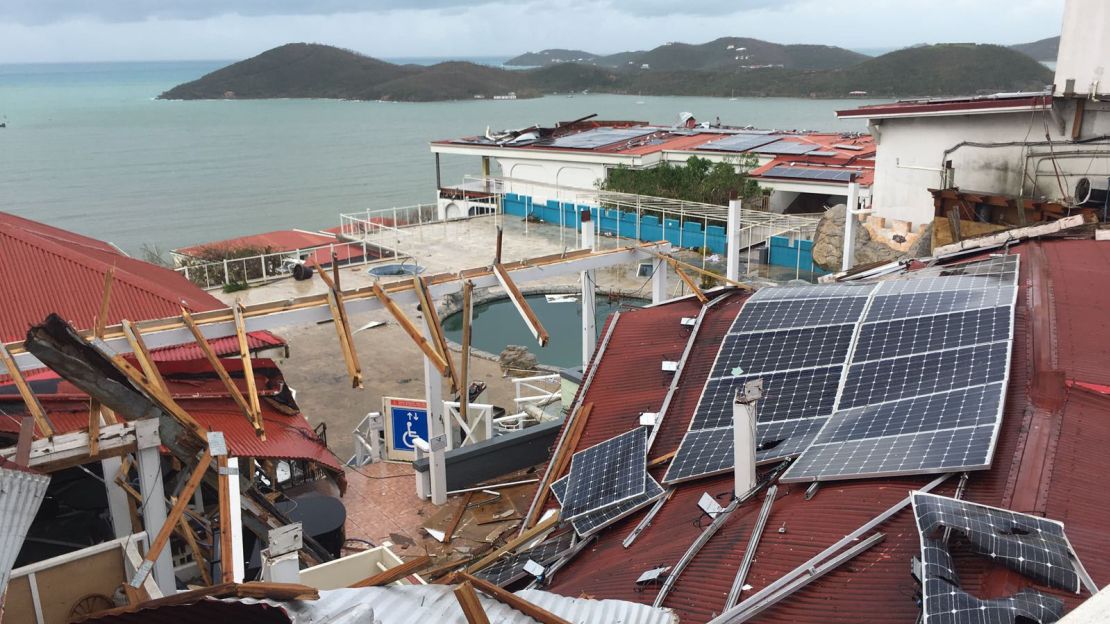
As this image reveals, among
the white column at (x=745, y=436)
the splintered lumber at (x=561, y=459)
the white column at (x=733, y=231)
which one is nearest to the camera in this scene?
the white column at (x=745, y=436)

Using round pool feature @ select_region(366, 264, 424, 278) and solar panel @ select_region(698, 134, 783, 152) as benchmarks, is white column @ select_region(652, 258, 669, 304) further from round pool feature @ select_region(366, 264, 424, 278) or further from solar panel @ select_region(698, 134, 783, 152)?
solar panel @ select_region(698, 134, 783, 152)

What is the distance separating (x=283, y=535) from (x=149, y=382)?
19.5 ft

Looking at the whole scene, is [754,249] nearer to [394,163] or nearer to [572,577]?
[572,577]

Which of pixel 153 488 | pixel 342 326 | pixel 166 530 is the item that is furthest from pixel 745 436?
pixel 342 326

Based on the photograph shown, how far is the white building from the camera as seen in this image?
26531mm

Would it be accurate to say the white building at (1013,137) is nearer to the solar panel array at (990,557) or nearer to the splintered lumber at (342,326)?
the solar panel array at (990,557)

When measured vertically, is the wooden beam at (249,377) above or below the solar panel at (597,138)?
below

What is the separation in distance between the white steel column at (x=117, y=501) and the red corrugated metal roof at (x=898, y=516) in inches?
242

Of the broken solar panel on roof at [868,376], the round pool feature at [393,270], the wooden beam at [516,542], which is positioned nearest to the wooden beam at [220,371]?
the wooden beam at [516,542]

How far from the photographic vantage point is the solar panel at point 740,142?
181 ft

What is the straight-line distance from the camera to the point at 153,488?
995 cm

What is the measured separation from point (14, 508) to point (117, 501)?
6.59 m

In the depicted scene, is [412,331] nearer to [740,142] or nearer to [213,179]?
[740,142]

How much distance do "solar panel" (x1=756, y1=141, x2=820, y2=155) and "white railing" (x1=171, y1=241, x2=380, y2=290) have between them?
1085 inches
